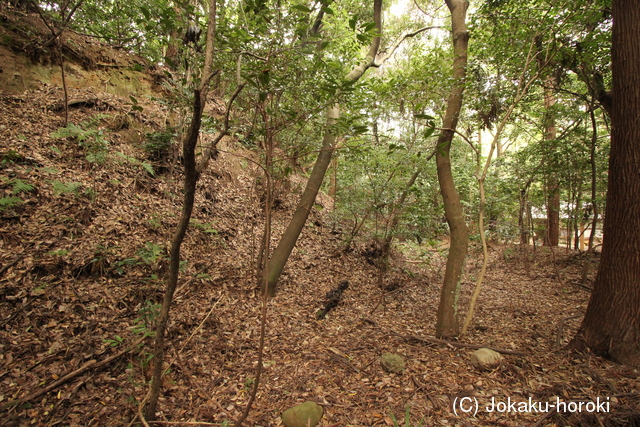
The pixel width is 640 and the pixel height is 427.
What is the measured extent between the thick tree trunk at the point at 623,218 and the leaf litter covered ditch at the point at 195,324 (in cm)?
32

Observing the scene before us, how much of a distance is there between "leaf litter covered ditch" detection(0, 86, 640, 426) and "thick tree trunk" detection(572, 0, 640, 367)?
1.06 feet

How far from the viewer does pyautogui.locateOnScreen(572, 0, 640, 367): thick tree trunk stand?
10.1 feet

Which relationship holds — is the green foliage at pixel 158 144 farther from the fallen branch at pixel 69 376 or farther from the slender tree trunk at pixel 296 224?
the fallen branch at pixel 69 376

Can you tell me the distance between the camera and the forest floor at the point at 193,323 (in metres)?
2.76

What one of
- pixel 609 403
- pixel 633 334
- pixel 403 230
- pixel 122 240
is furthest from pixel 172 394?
pixel 403 230

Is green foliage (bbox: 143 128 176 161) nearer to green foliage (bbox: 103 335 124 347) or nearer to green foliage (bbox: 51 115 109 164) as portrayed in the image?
green foliage (bbox: 51 115 109 164)

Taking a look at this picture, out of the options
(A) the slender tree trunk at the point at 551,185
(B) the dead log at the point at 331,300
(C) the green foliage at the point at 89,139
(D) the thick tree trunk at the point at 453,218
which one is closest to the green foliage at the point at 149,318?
(B) the dead log at the point at 331,300

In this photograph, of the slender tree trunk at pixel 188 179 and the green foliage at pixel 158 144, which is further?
the green foliage at pixel 158 144

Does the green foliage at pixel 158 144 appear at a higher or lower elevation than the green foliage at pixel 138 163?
higher

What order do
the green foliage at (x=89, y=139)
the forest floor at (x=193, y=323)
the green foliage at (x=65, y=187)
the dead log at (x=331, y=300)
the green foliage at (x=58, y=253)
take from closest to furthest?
the forest floor at (x=193, y=323) → the green foliage at (x=58, y=253) → the green foliage at (x=65, y=187) → the green foliage at (x=89, y=139) → the dead log at (x=331, y=300)

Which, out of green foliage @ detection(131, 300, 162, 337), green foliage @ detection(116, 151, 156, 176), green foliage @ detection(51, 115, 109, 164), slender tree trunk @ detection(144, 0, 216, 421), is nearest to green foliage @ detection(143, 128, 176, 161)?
green foliage @ detection(116, 151, 156, 176)

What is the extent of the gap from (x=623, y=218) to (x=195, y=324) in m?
5.36

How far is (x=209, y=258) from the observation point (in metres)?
5.40

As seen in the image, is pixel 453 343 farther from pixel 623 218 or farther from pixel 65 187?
pixel 65 187
